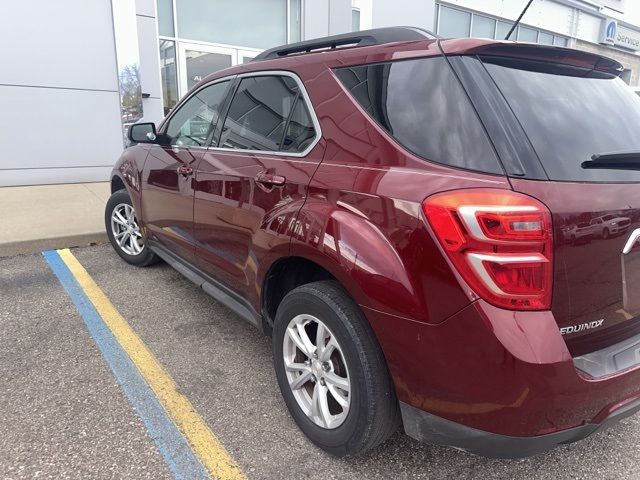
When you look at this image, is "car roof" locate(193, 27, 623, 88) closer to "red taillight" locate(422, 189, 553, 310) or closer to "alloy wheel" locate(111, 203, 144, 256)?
"red taillight" locate(422, 189, 553, 310)

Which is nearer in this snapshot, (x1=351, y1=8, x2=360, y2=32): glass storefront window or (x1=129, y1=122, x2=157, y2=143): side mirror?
(x1=129, y1=122, x2=157, y2=143): side mirror

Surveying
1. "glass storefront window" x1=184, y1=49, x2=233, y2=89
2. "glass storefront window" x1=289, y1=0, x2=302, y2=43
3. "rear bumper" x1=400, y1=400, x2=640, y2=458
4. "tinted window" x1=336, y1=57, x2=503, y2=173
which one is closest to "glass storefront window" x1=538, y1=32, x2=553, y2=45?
"glass storefront window" x1=289, y1=0, x2=302, y2=43

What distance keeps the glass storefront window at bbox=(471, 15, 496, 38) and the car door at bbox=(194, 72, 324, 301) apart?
13.1 m

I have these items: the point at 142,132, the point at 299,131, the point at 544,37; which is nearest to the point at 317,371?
the point at 299,131

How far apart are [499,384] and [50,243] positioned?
16.6 feet

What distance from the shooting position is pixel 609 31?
1909 centimetres

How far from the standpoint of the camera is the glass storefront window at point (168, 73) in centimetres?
891

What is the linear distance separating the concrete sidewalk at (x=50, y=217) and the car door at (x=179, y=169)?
6.17ft

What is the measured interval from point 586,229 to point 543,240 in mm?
193

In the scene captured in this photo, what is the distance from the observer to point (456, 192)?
1637 mm

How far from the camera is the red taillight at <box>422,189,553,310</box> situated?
61.2 inches

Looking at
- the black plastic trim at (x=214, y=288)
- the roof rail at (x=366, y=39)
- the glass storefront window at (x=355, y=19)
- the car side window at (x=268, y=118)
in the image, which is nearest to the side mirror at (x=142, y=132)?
the black plastic trim at (x=214, y=288)

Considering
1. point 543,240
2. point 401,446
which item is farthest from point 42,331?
point 543,240

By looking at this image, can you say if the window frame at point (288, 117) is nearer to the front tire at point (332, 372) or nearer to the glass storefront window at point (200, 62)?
the front tire at point (332, 372)
